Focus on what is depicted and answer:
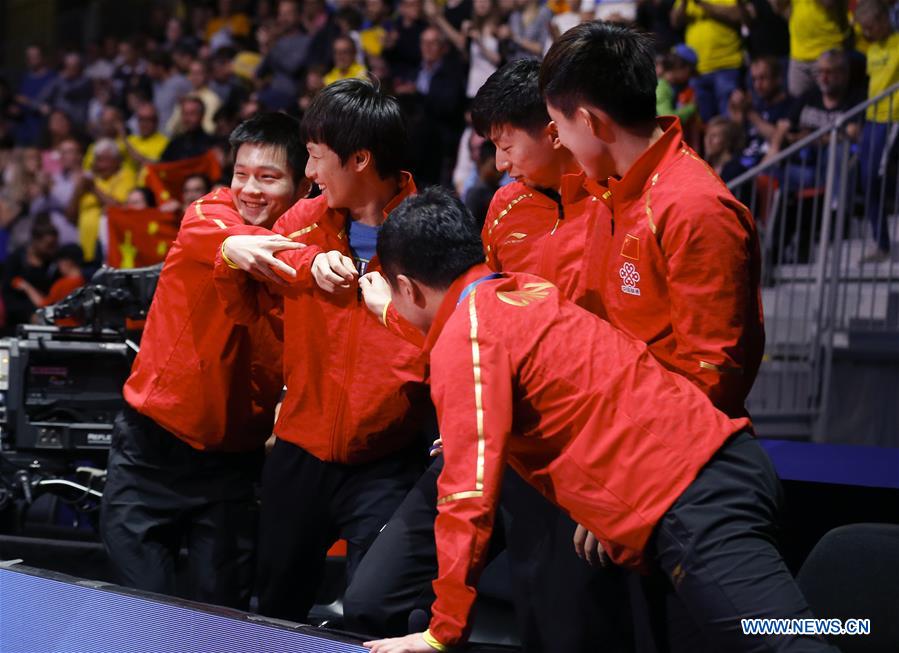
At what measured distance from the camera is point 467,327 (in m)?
2.46

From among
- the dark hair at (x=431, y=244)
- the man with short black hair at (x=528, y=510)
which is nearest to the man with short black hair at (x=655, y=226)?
the man with short black hair at (x=528, y=510)

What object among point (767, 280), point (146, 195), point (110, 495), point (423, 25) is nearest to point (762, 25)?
point (767, 280)

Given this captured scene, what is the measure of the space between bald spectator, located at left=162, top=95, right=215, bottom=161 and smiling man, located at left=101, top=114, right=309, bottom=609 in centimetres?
692

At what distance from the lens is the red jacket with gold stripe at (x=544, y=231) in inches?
126

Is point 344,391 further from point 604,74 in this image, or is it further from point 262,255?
point 604,74

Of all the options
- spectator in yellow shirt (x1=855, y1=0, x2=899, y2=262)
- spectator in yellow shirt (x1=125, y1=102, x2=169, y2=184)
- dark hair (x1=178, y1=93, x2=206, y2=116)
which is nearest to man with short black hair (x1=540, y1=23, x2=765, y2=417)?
spectator in yellow shirt (x1=855, y1=0, x2=899, y2=262)

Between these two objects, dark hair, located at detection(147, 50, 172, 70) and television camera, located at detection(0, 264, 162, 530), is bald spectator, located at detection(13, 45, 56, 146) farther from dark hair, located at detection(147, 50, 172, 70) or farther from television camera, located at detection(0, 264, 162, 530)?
television camera, located at detection(0, 264, 162, 530)

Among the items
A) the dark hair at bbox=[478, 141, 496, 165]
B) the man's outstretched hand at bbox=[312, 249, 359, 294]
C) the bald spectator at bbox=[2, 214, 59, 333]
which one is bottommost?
the bald spectator at bbox=[2, 214, 59, 333]

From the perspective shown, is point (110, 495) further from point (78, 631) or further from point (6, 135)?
point (6, 135)

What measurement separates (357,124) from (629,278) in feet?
3.23

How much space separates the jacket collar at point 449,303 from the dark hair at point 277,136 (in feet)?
3.94

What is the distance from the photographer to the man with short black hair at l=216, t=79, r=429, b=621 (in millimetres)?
3295

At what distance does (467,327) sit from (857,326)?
15.2ft

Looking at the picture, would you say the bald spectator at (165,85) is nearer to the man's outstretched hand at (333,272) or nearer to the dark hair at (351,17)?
the dark hair at (351,17)
